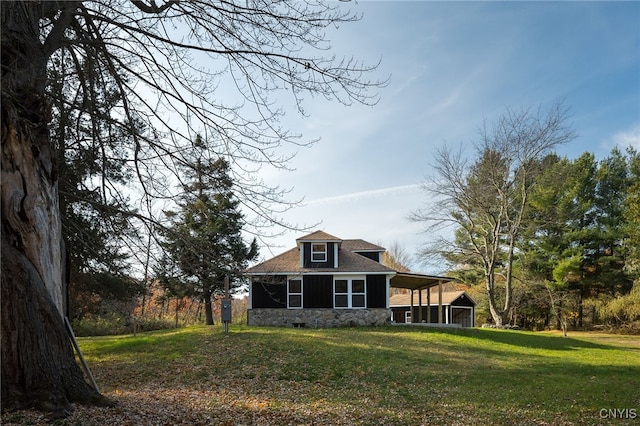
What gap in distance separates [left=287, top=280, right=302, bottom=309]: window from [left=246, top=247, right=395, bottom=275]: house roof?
2.45 ft

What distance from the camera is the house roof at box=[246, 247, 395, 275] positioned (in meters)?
23.1

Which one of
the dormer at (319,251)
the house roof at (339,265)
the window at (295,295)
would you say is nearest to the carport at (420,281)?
the house roof at (339,265)

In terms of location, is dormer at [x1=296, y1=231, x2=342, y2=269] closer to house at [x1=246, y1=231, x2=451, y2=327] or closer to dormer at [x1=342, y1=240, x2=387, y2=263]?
house at [x1=246, y1=231, x2=451, y2=327]

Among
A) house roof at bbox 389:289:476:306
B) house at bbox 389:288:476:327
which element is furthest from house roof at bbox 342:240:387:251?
house at bbox 389:288:476:327

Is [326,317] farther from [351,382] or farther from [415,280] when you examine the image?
[351,382]

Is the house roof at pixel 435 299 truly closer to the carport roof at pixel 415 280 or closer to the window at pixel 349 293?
the carport roof at pixel 415 280

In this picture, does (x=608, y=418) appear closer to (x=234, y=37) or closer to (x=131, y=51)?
(x=234, y=37)

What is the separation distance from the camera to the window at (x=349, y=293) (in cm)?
2325

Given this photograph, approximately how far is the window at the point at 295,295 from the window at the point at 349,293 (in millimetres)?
1728

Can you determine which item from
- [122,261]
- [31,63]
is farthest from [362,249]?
[31,63]

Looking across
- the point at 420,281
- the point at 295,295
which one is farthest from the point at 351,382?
the point at 420,281

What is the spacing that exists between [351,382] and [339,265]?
524 inches

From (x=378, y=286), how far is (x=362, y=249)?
439cm

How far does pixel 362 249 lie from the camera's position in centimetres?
2739
